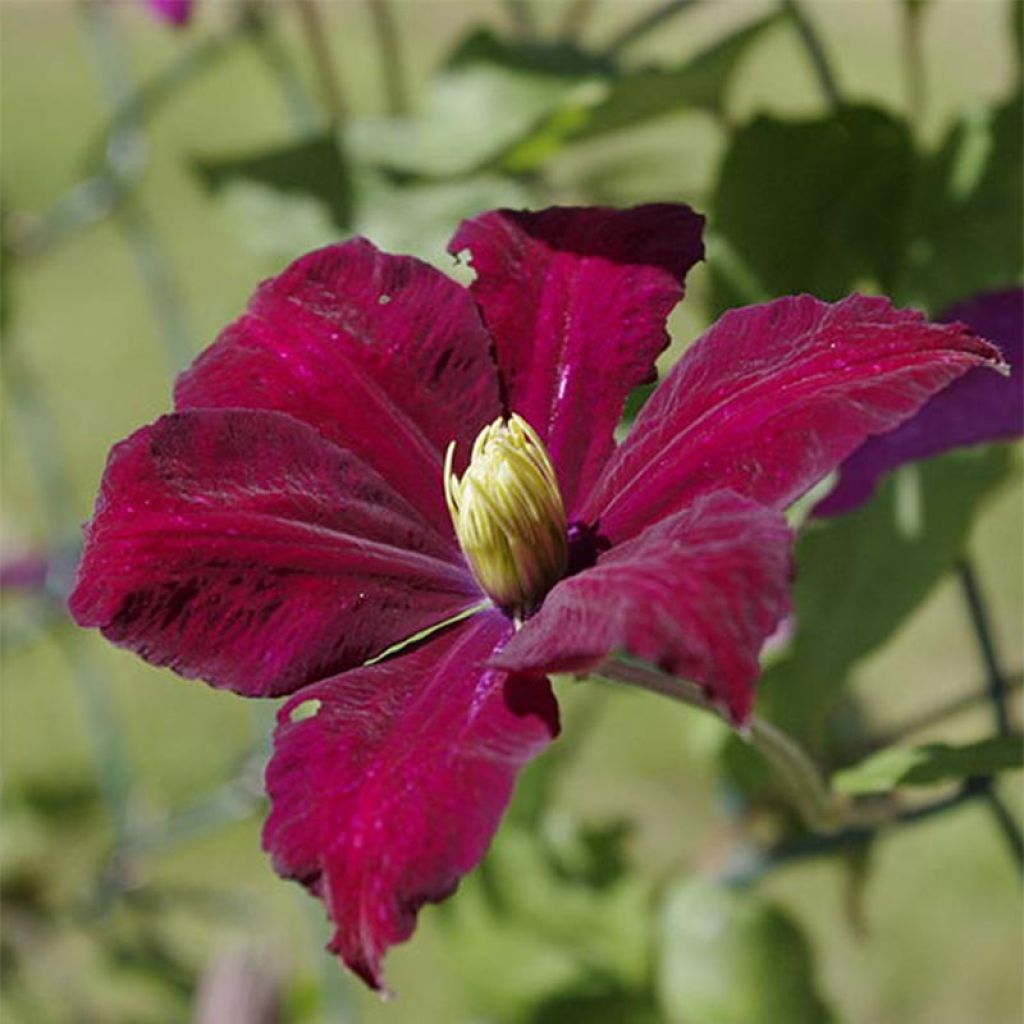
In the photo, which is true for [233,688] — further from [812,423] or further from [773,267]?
[773,267]

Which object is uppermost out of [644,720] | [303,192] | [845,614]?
[303,192]

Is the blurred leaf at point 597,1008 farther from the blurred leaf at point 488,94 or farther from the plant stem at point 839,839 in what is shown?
the blurred leaf at point 488,94

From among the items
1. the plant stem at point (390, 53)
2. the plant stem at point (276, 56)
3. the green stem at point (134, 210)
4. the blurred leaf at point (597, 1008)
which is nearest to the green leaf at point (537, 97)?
the plant stem at point (390, 53)

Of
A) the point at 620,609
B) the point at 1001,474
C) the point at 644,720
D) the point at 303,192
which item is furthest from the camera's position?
the point at 644,720

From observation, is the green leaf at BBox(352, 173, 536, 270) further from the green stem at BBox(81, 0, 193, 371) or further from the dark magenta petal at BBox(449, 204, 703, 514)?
the green stem at BBox(81, 0, 193, 371)

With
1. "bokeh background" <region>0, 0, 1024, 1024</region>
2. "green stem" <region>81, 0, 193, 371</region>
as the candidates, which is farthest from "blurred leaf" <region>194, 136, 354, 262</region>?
"green stem" <region>81, 0, 193, 371</region>

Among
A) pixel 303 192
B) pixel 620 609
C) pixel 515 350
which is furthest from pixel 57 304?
pixel 620 609
